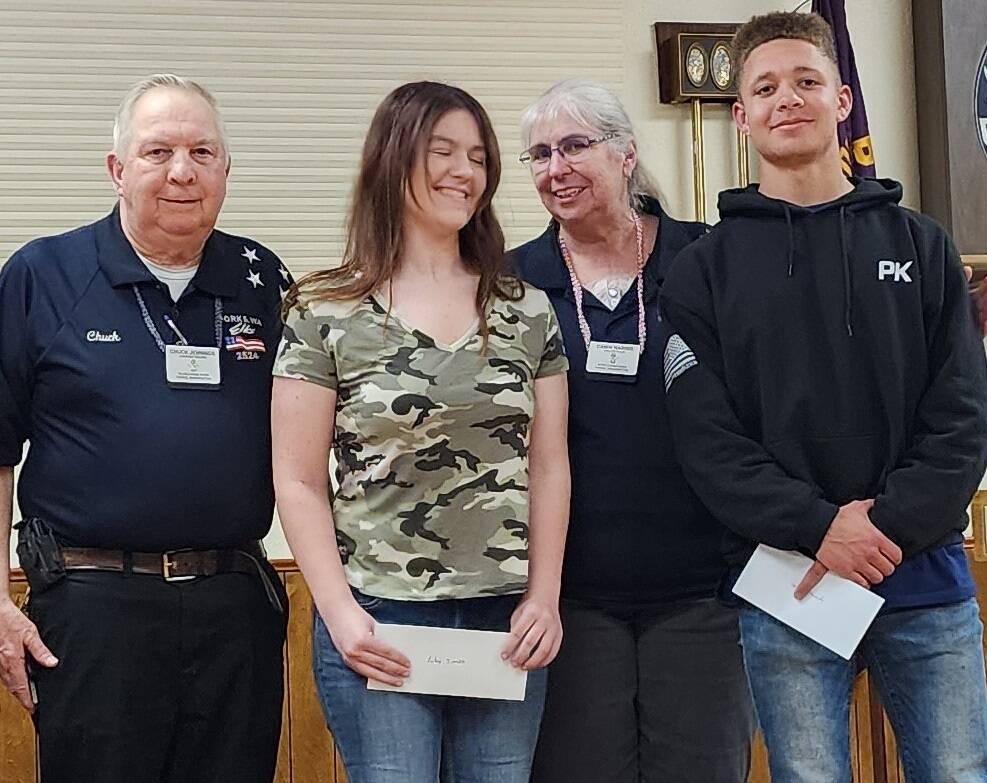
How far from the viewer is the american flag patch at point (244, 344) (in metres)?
2.25

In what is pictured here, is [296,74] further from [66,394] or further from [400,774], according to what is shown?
[400,774]

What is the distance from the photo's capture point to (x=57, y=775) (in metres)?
2.13

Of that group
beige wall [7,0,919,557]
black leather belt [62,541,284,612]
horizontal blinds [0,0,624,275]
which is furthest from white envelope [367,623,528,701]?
beige wall [7,0,919,557]

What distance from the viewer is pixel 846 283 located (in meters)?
2.04

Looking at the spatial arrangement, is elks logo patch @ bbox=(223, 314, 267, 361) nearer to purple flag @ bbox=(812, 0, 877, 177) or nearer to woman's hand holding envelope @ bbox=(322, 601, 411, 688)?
woman's hand holding envelope @ bbox=(322, 601, 411, 688)

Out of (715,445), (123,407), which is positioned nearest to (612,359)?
(715,445)

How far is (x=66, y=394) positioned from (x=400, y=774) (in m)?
0.86

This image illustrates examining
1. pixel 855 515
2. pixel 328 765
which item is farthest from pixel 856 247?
pixel 328 765

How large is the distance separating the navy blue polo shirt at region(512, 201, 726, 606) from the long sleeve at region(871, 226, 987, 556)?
39cm

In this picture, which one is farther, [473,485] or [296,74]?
[296,74]

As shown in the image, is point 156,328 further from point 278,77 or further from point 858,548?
point 278,77

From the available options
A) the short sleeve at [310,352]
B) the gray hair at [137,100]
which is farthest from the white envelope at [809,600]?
the gray hair at [137,100]

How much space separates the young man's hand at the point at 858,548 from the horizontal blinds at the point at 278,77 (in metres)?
2.07

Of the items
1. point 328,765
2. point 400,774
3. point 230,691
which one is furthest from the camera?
point 328,765
